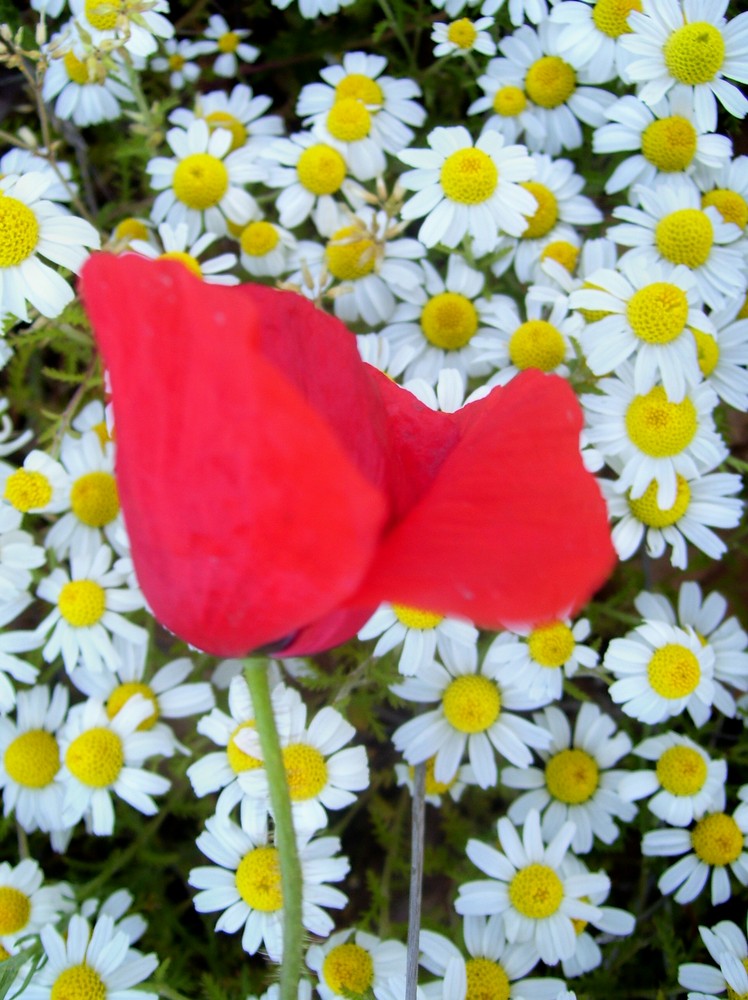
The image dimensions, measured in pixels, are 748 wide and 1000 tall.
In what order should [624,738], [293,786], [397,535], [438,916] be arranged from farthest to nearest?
1. [438,916]
2. [624,738]
3. [293,786]
4. [397,535]

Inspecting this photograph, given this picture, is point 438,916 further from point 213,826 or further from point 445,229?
point 445,229

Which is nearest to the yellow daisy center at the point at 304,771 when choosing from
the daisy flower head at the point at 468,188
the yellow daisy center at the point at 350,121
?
the daisy flower head at the point at 468,188

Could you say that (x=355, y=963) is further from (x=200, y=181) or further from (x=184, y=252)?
(x=200, y=181)

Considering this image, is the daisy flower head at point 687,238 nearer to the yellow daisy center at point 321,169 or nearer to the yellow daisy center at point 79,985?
the yellow daisy center at point 321,169

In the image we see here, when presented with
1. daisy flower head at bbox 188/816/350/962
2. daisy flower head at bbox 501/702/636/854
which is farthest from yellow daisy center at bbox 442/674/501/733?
daisy flower head at bbox 188/816/350/962

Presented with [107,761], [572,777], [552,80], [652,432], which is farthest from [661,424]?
[107,761]

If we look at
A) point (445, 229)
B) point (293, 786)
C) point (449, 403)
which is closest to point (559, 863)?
point (293, 786)
